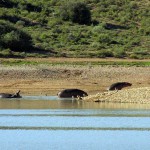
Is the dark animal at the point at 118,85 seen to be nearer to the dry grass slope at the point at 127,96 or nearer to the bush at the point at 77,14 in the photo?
the dry grass slope at the point at 127,96

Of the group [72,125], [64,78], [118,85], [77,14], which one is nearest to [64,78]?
[64,78]

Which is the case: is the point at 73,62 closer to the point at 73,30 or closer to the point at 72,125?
the point at 73,30

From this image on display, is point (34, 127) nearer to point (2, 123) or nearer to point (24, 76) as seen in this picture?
point (2, 123)

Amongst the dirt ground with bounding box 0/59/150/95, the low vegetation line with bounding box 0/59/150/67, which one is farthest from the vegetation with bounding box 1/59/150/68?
the dirt ground with bounding box 0/59/150/95

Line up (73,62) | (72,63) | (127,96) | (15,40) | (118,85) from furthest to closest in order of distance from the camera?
(15,40)
(73,62)
(72,63)
(118,85)
(127,96)

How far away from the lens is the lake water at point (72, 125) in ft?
72.2

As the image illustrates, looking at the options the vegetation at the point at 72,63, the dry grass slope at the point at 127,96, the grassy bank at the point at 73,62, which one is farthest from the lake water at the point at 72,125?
the grassy bank at the point at 73,62

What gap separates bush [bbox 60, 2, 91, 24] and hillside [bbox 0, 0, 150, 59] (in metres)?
0.20

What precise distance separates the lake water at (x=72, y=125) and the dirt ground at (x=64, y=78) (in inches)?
202

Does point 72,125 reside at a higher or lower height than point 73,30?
lower

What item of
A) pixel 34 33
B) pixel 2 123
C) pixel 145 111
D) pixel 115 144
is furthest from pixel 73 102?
pixel 34 33

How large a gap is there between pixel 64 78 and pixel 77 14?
2375 cm

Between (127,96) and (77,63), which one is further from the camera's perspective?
(77,63)

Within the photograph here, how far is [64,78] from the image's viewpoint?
44000mm
